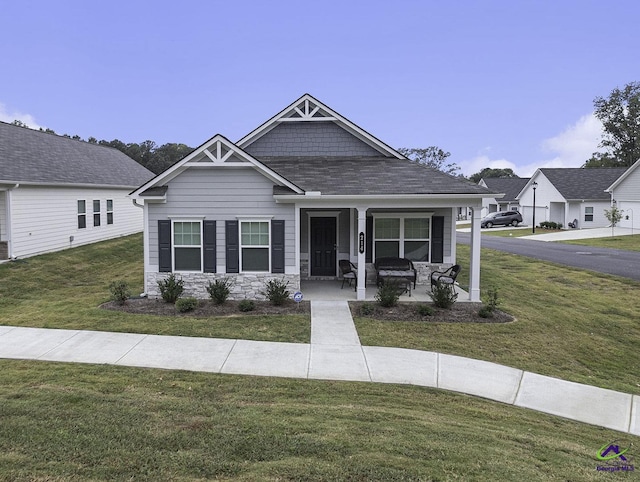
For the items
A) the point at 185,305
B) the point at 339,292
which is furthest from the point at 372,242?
the point at 185,305

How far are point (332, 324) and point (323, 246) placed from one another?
553 cm

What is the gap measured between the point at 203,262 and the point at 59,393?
7231 millimetres

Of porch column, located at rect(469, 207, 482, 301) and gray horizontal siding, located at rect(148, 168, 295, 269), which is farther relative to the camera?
gray horizontal siding, located at rect(148, 168, 295, 269)

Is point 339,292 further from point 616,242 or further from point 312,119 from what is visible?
point 616,242

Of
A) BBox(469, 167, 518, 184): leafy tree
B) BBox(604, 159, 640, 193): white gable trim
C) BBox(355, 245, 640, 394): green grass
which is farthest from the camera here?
BBox(469, 167, 518, 184): leafy tree

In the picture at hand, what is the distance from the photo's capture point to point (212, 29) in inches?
796

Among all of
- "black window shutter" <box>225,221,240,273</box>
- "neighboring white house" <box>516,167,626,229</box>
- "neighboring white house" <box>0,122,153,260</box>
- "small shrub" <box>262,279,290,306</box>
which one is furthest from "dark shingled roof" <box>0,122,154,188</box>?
"neighboring white house" <box>516,167,626,229</box>

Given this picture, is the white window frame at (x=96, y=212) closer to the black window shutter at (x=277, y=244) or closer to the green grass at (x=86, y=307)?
the green grass at (x=86, y=307)

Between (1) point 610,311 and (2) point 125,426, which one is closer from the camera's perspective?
(2) point 125,426

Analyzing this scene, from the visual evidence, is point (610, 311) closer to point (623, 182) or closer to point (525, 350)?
point (525, 350)

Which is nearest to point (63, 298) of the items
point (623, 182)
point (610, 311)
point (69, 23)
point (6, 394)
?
point (6, 394)

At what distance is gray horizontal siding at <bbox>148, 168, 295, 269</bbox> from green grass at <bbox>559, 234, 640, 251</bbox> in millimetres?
22822

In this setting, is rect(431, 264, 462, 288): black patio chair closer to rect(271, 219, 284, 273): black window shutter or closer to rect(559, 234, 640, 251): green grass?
rect(271, 219, 284, 273): black window shutter

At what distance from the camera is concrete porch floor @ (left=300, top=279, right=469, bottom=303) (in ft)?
43.6
